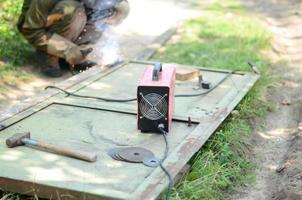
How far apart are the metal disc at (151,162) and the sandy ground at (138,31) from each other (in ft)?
7.93

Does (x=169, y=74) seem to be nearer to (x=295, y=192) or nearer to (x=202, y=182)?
(x=202, y=182)

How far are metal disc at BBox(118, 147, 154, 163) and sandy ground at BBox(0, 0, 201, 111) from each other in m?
2.21

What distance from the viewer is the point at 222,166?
4.37 meters

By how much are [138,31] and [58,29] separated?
2506mm

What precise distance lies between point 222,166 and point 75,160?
47.9 inches

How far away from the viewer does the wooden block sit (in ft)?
19.4

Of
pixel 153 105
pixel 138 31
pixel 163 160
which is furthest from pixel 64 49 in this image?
pixel 163 160

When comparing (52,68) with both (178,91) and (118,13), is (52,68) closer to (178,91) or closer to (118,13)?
(118,13)

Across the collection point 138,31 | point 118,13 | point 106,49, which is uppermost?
point 118,13

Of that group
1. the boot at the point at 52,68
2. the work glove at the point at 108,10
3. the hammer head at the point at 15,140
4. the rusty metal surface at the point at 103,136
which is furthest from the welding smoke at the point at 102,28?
the hammer head at the point at 15,140

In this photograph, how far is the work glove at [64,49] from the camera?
6750 mm

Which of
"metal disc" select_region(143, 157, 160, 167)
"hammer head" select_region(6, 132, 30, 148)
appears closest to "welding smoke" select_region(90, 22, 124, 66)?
"hammer head" select_region(6, 132, 30, 148)

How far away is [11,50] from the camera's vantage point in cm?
710

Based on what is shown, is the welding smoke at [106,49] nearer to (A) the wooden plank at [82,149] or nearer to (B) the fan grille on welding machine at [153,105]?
(A) the wooden plank at [82,149]
